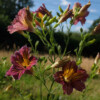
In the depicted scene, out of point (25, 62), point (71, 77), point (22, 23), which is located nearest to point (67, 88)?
point (71, 77)

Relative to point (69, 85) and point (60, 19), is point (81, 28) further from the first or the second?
point (69, 85)

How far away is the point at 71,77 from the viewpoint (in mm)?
1221

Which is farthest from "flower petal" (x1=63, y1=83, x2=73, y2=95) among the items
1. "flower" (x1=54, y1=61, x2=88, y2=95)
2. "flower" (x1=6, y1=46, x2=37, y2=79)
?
"flower" (x1=6, y1=46, x2=37, y2=79)

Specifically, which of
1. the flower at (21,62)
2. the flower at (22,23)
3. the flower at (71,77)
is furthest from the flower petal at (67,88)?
the flower at (22,23)

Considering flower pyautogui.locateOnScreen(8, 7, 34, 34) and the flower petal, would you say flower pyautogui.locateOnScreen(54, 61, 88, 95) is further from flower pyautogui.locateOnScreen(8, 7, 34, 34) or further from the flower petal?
flower pyautogui.locateOnScreen(8, 7, 34, 34)

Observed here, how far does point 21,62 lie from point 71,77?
304mm

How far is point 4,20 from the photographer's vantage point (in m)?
12.2

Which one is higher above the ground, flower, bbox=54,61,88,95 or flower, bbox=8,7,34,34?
flower, bbox=8,7,34,34

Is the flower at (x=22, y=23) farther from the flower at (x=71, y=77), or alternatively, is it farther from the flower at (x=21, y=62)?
the flower at (x=71, y=77)

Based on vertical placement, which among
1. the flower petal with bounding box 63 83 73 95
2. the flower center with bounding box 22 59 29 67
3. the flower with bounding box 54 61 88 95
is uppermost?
the flower center with bounding box 22 59 29 67

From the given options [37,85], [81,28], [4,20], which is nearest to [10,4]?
[4,20]

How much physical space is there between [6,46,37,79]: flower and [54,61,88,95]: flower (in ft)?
0.54

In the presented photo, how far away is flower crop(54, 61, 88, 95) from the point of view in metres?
1.16

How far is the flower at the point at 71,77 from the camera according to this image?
3.82ft
